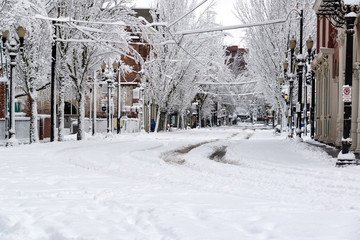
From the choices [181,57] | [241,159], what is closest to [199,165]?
[241,159]

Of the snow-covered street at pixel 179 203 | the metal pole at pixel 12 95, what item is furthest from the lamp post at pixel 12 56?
the snow-covered street at pixel 179 203

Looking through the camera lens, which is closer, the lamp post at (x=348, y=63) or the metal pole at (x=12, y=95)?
the lamp post at (x=348, y=63)

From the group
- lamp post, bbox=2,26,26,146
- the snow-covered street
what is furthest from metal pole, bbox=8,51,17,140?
the snow-covered street

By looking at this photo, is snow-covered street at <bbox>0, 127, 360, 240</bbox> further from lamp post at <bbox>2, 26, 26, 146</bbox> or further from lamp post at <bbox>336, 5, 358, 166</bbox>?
lamp post at <bbox>2, 26, 26, 146</bbox>

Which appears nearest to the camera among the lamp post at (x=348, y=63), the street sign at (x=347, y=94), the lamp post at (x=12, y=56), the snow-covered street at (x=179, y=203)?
the snow-covered street at (x=179, y=203)

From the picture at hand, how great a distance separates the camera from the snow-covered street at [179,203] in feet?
16.5

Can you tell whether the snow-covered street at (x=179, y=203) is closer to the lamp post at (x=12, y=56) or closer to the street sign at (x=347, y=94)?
Result: the street sign at (x=347, y=94)

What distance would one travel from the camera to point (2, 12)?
18797mm

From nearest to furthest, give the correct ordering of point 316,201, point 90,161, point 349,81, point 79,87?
1. point 316,201
2. point 349,81
3. point 90,161
4. point 79,87

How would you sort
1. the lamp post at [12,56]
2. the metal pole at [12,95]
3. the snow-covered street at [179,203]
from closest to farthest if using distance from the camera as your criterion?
the snow-covered street at [179,203]
the lamp post at [12,56]
the metal pole at [12,95]

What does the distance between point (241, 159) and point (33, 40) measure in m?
14.5

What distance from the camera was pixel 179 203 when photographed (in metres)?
6.63

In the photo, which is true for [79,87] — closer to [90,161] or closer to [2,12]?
[2,12]

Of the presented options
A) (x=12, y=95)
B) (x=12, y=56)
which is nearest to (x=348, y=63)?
(x=12, y=56)
